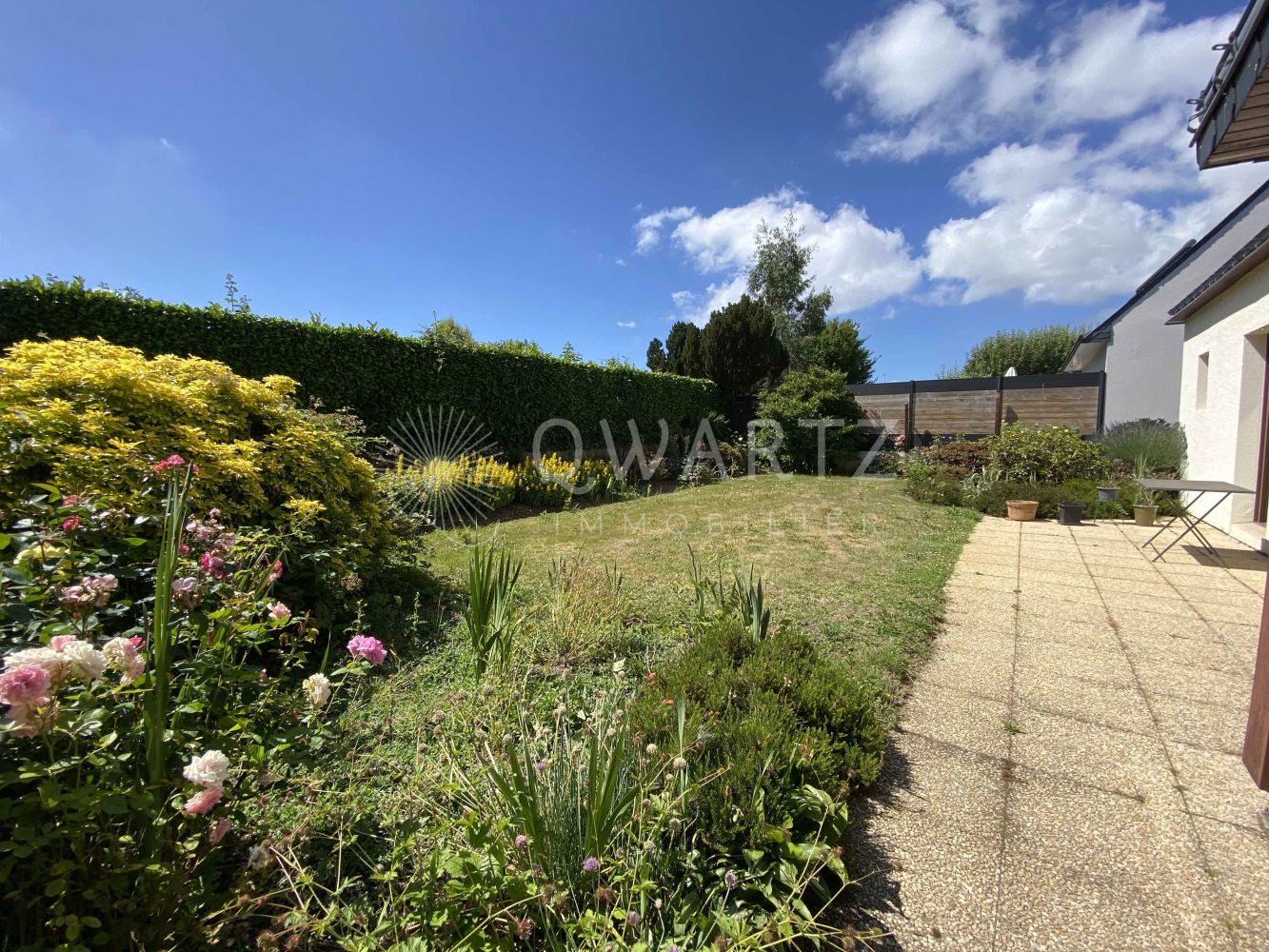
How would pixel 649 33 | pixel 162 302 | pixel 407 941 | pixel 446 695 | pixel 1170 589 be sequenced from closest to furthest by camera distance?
pixel 407 941 < pixel 446 695 < pixel 1170 589 < pixel 162 302 < pixel 649 33

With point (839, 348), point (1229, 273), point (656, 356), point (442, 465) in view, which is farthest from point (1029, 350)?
point (442, 465)

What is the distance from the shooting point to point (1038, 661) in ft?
9.58

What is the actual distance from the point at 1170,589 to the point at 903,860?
446 centimetres

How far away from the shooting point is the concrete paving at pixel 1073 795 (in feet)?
4.58

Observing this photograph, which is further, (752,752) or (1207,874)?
(752,752)

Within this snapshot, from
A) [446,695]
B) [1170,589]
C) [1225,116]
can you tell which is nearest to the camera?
[1225,116]

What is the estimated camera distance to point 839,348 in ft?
74.4

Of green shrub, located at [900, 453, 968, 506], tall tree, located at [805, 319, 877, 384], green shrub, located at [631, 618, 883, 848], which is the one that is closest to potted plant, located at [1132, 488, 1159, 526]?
green shrub, located at [900, 453, 968, 506]

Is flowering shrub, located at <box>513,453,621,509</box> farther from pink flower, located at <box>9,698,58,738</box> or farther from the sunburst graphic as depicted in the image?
pink flower, located at <box>9,698,58,738</box>

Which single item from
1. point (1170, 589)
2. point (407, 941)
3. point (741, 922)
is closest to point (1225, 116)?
point (741, 922)

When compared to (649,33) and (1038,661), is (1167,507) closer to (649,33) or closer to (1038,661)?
(1038,661)

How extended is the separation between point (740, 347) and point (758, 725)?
15.3 m

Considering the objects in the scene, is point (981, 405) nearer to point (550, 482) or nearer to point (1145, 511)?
point (1145, 511)

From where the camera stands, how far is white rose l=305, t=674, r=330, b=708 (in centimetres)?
128
